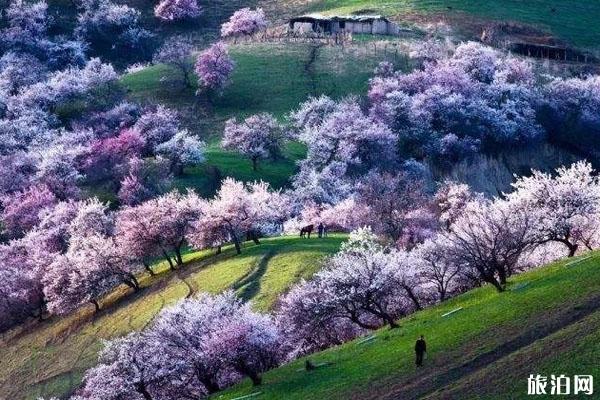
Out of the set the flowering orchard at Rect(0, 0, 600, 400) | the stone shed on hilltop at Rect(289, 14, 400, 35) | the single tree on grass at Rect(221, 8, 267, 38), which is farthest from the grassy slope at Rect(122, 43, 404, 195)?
the single tree on grass at Rect(221, 8, 267, 38)

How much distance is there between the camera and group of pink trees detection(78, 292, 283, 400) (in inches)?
1982

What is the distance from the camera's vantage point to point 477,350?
133 feet

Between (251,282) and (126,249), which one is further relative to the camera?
(126,249)

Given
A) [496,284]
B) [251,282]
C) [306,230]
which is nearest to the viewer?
[496,284]

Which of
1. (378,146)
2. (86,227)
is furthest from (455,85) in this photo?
(86,227)

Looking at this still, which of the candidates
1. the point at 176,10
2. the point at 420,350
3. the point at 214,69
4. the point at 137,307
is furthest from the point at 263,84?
the point at 420,350

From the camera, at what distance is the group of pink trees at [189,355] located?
50.3 m

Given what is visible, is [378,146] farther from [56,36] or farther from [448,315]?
[56,36]

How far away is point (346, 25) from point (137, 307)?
86.6 m

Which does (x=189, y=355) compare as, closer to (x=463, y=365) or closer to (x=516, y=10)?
(x=463, y=365)

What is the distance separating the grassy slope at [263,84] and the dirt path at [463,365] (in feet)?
235

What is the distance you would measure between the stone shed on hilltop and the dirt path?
110 metres

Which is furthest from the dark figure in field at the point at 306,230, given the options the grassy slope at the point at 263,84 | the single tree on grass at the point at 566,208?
the grassy slope at the point at 263,84

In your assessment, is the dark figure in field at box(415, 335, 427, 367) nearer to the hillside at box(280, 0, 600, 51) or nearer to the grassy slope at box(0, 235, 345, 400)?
the grassy slope at box(0, 235, 345, 400)
